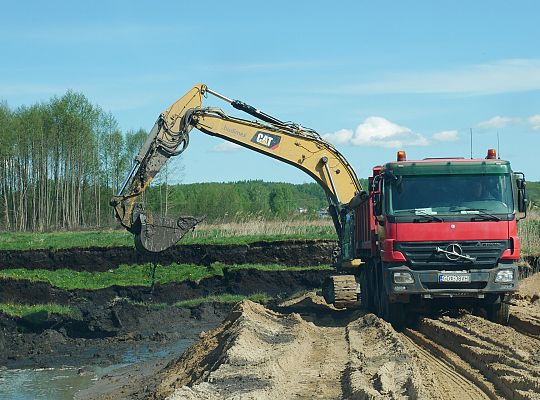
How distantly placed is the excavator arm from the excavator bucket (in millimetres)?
110

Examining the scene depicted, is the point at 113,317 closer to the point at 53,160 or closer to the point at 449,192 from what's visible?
the point at 449,192

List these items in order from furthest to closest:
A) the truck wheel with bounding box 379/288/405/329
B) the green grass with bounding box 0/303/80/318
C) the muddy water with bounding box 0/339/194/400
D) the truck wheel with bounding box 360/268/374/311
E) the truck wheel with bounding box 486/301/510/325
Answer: the green grass with bounding box 0/303/80/318 → the truck wheel with bounding box 360/268/374/311 → the truck wheel with bounding box 379/288/405/329 → the truck wheel with bounding box 486/301/510/325 → the muddy water with bounding box 0/339/194/400

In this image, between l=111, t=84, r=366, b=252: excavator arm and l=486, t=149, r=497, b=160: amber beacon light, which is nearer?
l=486, t=149, r=497, b=160: amber beacon light

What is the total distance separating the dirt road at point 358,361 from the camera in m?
10.5

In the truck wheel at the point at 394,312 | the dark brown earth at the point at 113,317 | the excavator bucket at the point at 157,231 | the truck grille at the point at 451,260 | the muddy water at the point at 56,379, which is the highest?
the excavator bucket at the point at 157,231

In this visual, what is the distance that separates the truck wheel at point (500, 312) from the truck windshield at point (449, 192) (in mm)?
1945

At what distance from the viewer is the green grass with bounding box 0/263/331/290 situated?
106 ft

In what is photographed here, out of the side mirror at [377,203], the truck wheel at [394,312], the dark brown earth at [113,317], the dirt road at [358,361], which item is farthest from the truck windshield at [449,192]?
the dark brown earth at [113,317]

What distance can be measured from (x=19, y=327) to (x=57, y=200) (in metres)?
48.7

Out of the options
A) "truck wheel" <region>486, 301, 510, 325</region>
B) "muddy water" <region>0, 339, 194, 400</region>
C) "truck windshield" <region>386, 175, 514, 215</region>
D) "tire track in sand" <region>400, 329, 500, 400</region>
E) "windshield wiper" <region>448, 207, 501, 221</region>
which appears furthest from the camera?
"truck wheel" <region>486, 301, 510, 325</region>

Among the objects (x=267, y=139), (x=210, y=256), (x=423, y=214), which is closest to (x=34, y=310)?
(x=267, y=139)

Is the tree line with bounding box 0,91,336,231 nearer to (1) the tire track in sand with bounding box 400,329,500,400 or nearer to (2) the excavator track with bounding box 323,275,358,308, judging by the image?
(2) the excavator track with bounding box 323,275,358,308

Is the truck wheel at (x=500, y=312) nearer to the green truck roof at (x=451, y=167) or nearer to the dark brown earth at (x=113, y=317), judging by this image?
the green truck roof at (x=451, y=167)

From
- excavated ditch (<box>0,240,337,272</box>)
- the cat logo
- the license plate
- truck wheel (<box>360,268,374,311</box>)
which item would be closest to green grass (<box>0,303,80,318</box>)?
the cat logo
